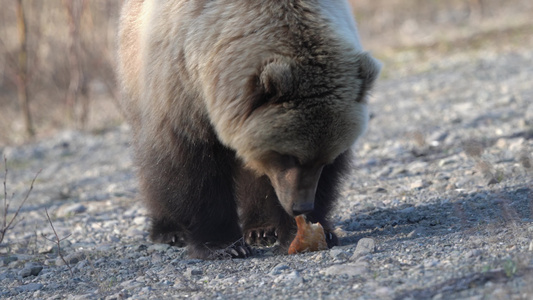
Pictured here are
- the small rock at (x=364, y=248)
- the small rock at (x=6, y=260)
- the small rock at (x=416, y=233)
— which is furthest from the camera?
the small rock at (x=6, y=260)

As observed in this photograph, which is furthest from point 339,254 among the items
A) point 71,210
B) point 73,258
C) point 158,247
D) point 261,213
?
point 71,210

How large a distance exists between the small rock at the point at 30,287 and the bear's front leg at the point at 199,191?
1049 mm

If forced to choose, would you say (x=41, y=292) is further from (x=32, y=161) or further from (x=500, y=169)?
(x=32, y=161)

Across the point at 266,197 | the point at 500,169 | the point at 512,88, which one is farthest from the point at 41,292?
the point at 512,88

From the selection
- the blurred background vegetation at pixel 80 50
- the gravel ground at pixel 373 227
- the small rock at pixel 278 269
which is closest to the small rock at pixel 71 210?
the gravel ground at pixel 373 227

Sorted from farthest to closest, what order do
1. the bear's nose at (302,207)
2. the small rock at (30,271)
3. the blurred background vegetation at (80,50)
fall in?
the blurred background vegetation at (80,50) < the small rock at (30,271) < the bear's nose at (302,207)

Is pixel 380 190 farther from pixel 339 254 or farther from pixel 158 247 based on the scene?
pixel 339 254

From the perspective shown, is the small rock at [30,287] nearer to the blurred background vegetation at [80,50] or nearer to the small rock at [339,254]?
the small rock at [339,254]

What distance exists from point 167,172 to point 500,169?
3.02 m

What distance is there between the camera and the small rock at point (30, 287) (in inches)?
181

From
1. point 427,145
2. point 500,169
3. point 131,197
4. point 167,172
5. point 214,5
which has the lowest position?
point 131,197

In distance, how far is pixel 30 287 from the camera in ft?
15.2

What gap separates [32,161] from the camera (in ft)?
35.1

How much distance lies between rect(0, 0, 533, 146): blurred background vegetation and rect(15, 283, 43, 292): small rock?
7.67 meters
